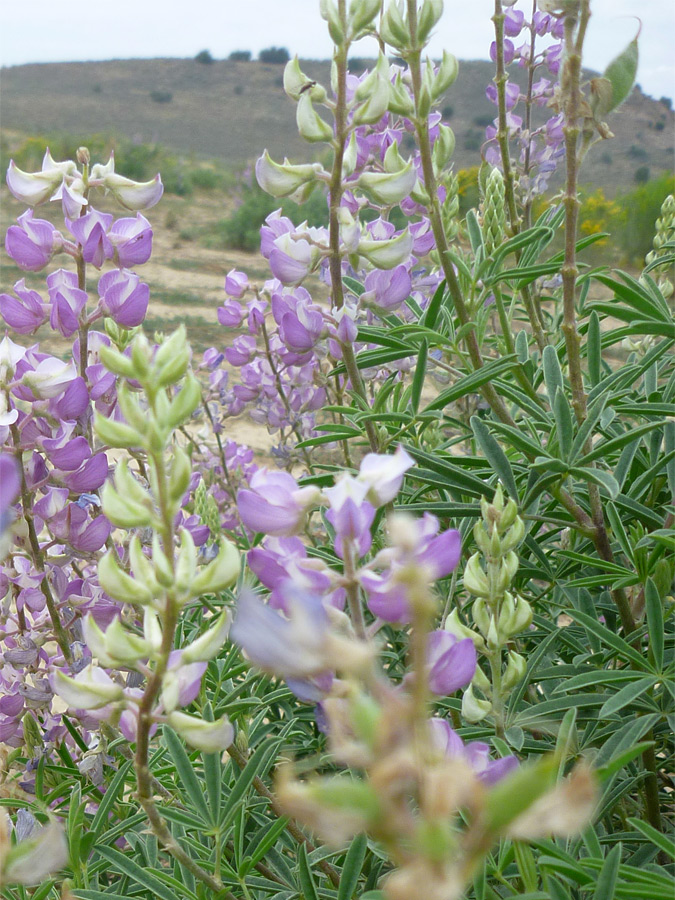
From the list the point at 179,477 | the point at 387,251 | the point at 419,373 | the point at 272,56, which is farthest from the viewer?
the point at 272,56

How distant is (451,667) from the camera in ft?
1.63

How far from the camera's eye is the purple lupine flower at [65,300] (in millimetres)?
890

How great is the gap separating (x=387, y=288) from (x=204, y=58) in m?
45.4

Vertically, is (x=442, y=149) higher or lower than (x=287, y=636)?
higher

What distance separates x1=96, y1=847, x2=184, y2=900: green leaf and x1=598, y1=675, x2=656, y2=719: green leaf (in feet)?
1.50

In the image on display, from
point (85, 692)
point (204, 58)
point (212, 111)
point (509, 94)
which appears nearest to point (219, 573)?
point (85, 692)

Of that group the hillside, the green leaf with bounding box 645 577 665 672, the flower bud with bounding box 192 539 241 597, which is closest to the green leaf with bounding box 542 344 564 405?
the green leaf with bounding box 645 577 665 672

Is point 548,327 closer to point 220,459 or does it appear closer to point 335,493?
point 220,459

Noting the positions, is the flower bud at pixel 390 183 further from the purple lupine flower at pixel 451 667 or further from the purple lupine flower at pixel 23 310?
the purple lupine flower at pixel 451 667

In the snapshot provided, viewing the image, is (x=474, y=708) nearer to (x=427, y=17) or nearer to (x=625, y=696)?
(x=625, y=696)

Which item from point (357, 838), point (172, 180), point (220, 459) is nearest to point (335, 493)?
point (357, 838)

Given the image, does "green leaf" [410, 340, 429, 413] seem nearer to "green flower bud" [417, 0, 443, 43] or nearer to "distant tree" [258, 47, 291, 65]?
"green flower bud" [417, 0, 443, 43]

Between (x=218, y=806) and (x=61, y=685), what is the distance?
0.38 metres

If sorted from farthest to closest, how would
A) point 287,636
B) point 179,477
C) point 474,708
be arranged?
point 474,708
point 179,477
point 287,636
